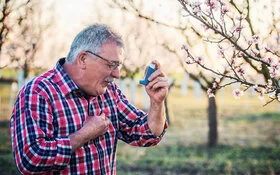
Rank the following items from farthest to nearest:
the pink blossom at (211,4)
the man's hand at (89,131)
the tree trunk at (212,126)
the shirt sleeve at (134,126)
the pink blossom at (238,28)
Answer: the tree trunk at (212,126), the pink blossom at (238,28), the pink blossom at (211,4), the shirt sleeve at (134,126), the man's hand at (89,131)

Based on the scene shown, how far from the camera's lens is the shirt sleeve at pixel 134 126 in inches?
83.0

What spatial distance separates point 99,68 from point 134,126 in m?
0.43

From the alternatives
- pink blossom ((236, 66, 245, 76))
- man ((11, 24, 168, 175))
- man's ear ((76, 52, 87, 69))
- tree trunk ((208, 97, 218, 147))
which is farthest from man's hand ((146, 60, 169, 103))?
tree trunk ((208, 97, 218, 147))

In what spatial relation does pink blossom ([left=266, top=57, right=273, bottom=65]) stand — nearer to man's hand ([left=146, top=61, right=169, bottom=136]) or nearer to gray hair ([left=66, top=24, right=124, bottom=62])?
man's hand ([left=146, top=61, right=169, bottom=136])

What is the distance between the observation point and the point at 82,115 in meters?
1.88

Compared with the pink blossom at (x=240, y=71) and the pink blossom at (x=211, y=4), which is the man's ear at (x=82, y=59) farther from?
the pink blossom at (x=240, y=71)

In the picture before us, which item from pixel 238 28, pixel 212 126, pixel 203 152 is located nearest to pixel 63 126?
pixel 238 28

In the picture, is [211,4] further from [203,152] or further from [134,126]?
[203,152]

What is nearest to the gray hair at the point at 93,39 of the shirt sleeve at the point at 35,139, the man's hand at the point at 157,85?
the man's hand at the point at 157,85

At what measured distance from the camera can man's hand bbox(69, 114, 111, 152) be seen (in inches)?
68.1

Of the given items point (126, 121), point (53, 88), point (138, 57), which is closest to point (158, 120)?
point (126, 121)

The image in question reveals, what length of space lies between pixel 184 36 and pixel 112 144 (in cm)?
591

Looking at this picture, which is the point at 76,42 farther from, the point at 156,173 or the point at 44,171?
Answer: the point at 156,173

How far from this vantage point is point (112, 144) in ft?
6.57
